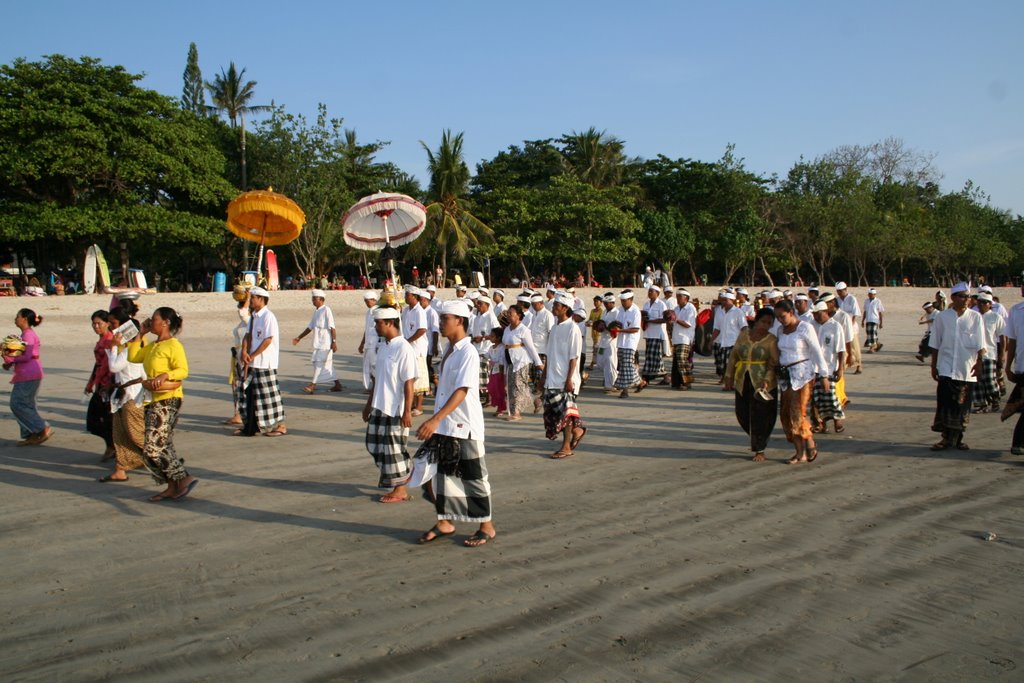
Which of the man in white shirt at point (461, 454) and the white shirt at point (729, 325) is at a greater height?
the white shirt at point (729, 325)

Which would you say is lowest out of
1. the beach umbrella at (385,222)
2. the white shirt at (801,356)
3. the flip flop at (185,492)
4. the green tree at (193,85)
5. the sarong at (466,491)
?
the flip flop at (185,492)

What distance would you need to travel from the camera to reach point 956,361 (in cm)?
877

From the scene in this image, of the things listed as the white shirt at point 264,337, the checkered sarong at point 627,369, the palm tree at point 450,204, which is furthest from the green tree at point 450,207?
the white shirt at point 264,337

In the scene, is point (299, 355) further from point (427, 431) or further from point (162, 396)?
point (427, 431)

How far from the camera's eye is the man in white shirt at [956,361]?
343 inches

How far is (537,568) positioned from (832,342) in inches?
264

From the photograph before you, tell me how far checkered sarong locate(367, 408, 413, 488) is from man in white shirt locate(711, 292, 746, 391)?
8701 millimetres

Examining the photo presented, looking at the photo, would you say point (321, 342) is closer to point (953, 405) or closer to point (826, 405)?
point (826, 405)

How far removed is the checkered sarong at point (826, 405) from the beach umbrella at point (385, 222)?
680 cm

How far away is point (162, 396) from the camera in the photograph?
6.82m

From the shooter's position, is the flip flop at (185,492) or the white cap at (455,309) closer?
the white cap at (455,309)

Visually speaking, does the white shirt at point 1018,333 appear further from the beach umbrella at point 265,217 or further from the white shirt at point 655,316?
the beach umbrella at point 265,217

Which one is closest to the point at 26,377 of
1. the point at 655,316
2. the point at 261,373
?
the point at 261,373

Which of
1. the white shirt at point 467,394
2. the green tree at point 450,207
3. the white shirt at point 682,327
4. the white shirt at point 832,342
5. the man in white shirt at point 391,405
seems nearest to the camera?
the white shirt at point 467,394
